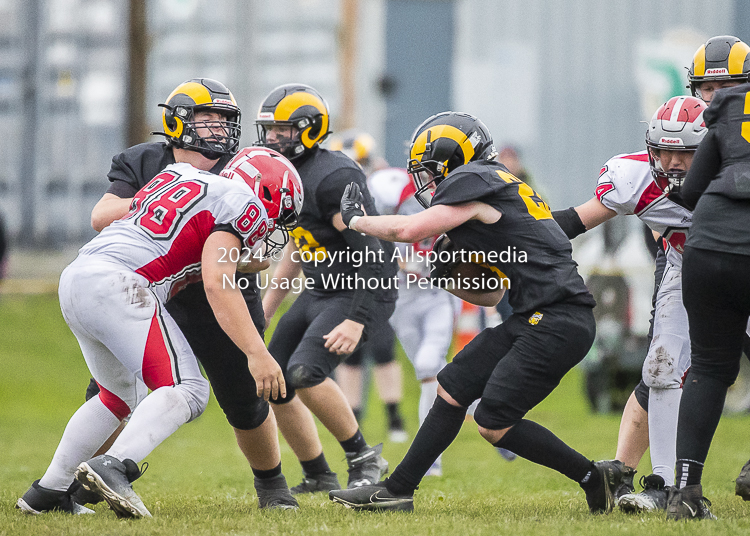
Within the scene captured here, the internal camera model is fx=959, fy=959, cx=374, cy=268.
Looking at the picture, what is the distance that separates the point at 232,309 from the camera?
3.59m

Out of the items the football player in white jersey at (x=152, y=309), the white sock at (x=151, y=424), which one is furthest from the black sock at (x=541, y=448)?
the white sock at (x=151, y=424)

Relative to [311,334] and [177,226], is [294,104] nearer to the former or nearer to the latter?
[311,334]

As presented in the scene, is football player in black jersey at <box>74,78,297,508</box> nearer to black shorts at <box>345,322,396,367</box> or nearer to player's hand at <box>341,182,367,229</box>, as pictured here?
player's hand at <box>341,182,367,229</box>

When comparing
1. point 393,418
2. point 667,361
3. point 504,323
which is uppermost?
point 504,323

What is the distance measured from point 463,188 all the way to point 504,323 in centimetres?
59

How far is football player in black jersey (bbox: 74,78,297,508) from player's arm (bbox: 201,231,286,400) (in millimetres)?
432

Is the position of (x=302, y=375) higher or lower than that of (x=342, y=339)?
lower

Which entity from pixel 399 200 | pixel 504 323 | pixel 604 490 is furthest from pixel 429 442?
pixel 399 200

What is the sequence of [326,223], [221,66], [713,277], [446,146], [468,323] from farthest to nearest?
[221,66] → [468,323] → [326,223] → [446,146] → [713,277]

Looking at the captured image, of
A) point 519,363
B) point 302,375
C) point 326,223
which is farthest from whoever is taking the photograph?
point 326,223

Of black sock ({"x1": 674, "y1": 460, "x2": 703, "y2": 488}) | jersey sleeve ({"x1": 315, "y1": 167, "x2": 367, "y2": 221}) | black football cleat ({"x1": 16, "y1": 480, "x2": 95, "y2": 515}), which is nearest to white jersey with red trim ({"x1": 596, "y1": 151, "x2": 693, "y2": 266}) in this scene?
black sock ({"x1": 674, "y1": 460, "x2": 703, "y2": 488})

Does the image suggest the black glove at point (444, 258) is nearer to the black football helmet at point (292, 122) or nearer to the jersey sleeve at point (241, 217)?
the jersey sleeve at point (241, 217)

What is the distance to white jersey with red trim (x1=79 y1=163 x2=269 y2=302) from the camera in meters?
3.65

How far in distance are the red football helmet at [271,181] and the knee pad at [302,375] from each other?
76 cm
